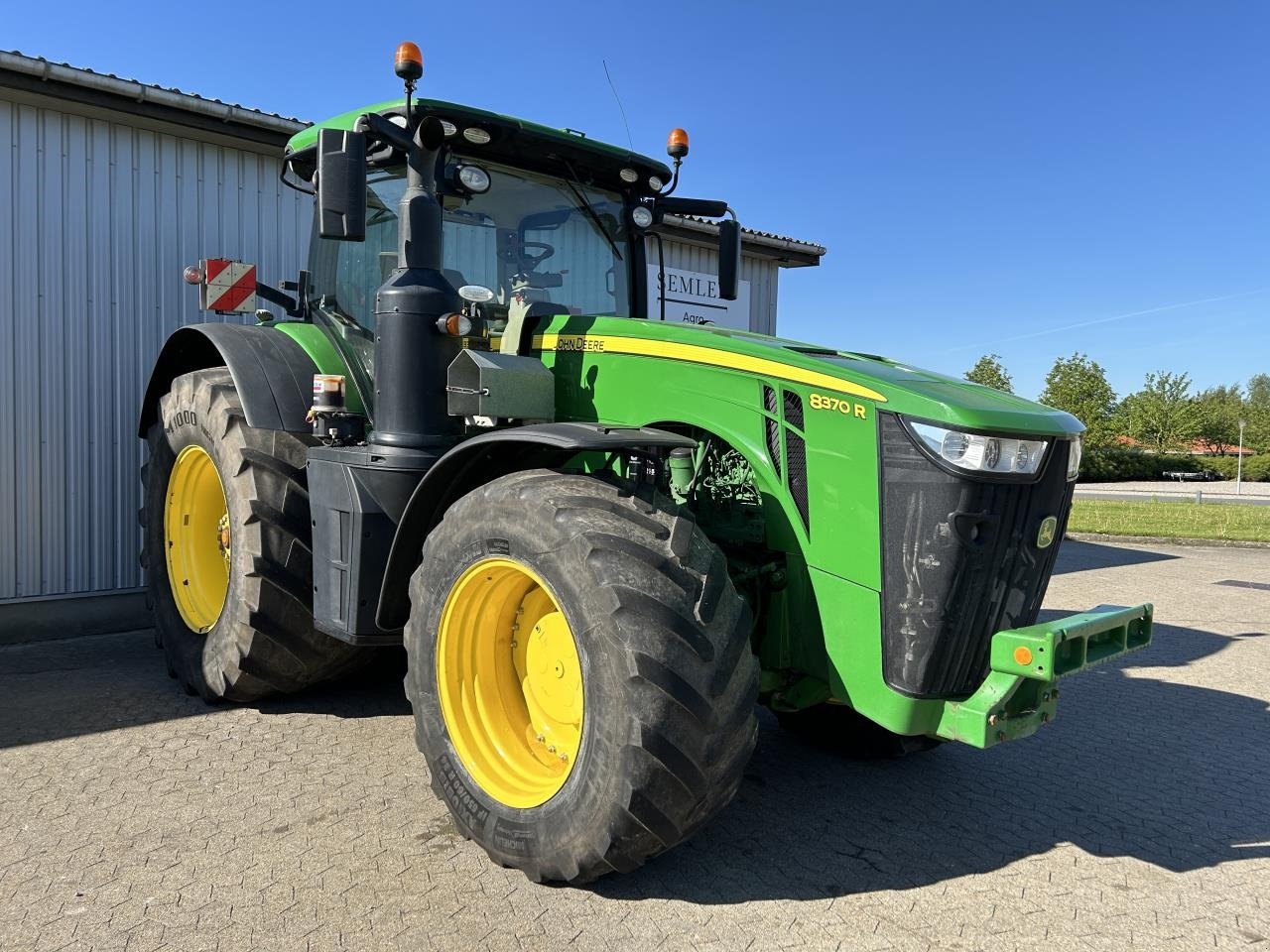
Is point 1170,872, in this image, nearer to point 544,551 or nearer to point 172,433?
point 544,551

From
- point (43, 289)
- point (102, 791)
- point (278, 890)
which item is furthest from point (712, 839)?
point (43, 289)

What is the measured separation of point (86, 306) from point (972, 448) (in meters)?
5.79

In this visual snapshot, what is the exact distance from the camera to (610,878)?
9.53 ft

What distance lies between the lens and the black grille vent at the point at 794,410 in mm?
3018

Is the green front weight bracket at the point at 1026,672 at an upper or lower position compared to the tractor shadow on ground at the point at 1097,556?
upper

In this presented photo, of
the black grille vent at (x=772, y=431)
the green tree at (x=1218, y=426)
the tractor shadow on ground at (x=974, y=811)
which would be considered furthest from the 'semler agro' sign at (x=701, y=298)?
the green tree at (x=1218, y=426)

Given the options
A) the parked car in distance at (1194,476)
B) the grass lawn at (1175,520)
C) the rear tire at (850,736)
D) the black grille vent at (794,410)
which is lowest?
the parked car in distance at (1194,476)

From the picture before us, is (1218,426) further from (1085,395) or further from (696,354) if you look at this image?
(696,354)

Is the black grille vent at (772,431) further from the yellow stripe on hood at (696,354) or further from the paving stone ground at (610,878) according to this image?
the paving stone ground at (610,878)

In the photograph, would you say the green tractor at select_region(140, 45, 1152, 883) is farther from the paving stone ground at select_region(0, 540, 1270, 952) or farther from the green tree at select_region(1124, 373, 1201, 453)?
the green tree at select_region(1124, 373, 1201, 453)

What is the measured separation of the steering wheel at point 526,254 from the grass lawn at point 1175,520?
11998mm

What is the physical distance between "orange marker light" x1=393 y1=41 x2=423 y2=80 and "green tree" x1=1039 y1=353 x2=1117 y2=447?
40.0 meters

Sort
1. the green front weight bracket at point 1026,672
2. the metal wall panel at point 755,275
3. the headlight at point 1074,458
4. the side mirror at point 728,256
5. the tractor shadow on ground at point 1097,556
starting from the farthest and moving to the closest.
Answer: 1. the tractor shadow on ground at point 1097,556
2. the metal wall panel at point 755,275
3. the side mirror at point 728,256
4. the headlight at point 1074,458
5. the green front weight bracket at point 1026,672

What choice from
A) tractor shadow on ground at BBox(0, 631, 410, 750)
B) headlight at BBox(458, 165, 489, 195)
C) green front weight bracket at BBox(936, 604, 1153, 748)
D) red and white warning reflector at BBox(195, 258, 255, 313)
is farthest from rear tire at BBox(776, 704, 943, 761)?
red and white warning reflector at BBox(195, 258, 255, 313)
